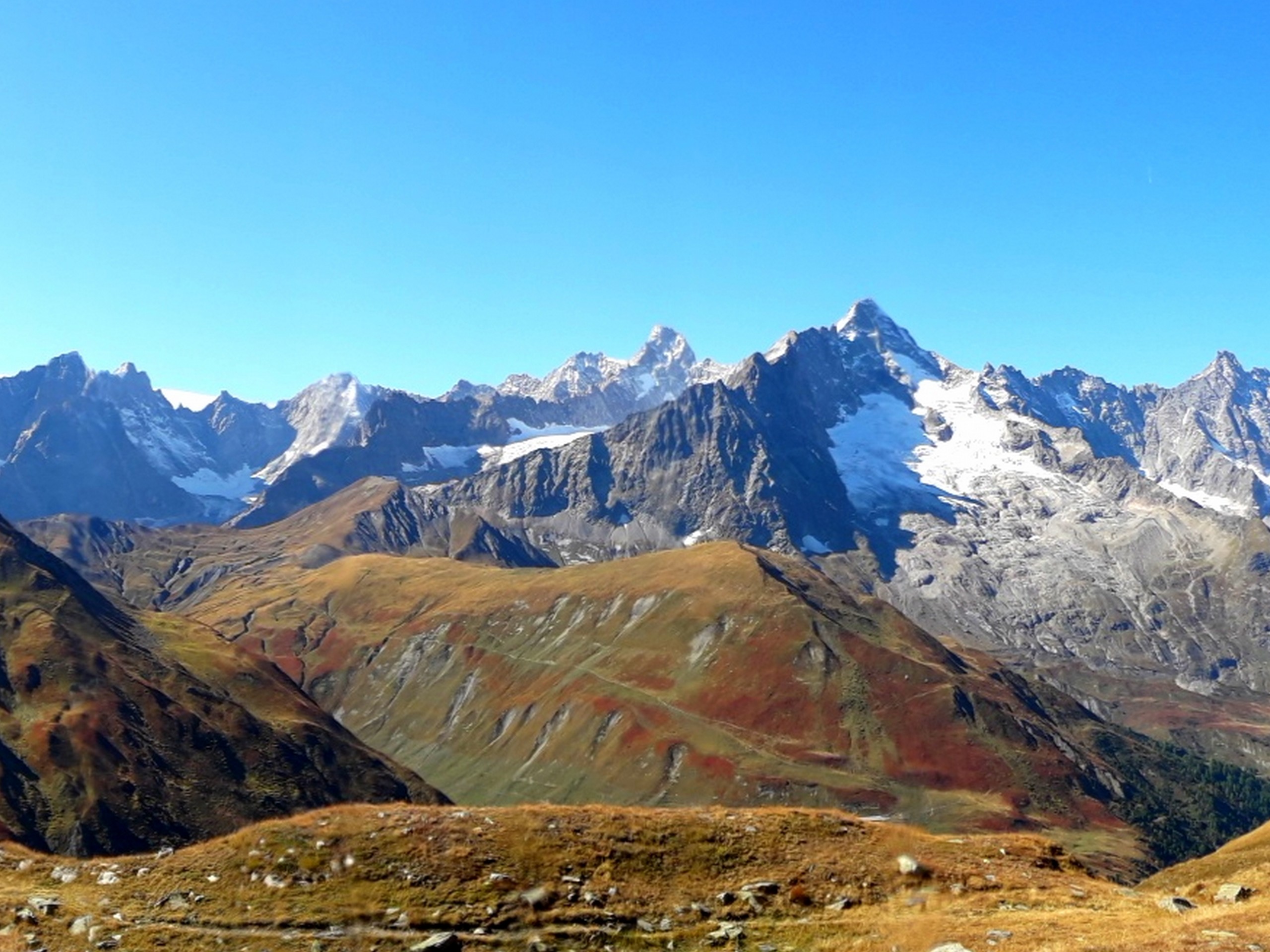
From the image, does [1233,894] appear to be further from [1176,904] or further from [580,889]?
[580,889]

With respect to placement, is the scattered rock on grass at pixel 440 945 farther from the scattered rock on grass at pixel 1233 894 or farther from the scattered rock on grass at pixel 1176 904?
Answer: the scattered rock on grass at pixel 1233 894

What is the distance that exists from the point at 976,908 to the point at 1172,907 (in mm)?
7335

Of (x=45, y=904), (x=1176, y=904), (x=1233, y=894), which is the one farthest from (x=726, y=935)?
(x=45, y=904)

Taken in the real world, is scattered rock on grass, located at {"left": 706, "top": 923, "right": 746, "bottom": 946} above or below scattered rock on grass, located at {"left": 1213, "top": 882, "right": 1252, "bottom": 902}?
above

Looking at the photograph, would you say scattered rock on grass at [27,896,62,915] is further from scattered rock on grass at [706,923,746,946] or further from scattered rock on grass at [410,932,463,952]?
scattered rock on grass at [706,923,746,946]

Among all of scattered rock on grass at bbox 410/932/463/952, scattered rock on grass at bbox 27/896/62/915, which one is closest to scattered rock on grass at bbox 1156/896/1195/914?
scattered rock on grass at bbox 410/932/463/952

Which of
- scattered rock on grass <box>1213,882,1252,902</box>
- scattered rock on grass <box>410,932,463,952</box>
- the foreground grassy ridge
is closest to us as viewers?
scattered rock on grass <box>410,932,463,952</box>

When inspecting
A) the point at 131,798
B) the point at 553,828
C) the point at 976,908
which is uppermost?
the point at 553,828

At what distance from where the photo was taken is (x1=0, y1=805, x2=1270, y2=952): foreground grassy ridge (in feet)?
128

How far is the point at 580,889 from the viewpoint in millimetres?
43125

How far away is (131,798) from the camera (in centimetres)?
19888

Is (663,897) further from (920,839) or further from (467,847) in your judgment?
(920,839)

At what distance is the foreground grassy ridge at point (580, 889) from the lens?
128 feet

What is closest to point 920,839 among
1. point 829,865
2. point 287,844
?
point 829,865
